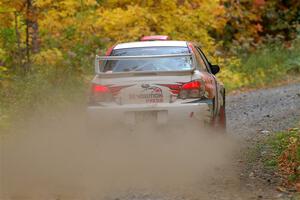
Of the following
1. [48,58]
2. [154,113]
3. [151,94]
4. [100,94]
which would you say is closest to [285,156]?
[154,113]

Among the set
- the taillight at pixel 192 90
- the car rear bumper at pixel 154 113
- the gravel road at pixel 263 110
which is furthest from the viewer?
the gravel road at pixel 263 110

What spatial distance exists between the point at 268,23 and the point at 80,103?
17231mm

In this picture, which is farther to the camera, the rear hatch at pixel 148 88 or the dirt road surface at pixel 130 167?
the rear hatch at pixel 148 88

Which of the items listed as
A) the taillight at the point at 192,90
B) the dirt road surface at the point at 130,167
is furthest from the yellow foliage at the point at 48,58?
the taillight at the point at 192,90

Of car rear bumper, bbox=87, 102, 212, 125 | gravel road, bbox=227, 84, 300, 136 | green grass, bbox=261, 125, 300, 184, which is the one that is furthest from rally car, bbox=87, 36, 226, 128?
gravel road, bbox=227, 84, 300, 136

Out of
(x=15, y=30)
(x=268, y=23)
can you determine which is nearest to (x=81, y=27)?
(x=15, y=30)

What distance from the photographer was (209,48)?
21109mm

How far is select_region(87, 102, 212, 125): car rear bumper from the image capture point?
356 inches

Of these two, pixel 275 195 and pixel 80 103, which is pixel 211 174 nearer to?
pixel 275 195

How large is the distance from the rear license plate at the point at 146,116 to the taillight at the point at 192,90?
45cm

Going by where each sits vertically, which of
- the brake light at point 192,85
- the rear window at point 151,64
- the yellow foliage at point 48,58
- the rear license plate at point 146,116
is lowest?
the yellow foliage at point 48,58

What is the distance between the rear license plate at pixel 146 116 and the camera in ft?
29.9

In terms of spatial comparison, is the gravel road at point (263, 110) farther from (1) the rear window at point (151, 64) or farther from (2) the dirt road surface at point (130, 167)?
(1) the rear window at point (151, 64)

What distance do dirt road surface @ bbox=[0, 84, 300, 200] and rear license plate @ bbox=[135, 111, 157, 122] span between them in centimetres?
13
